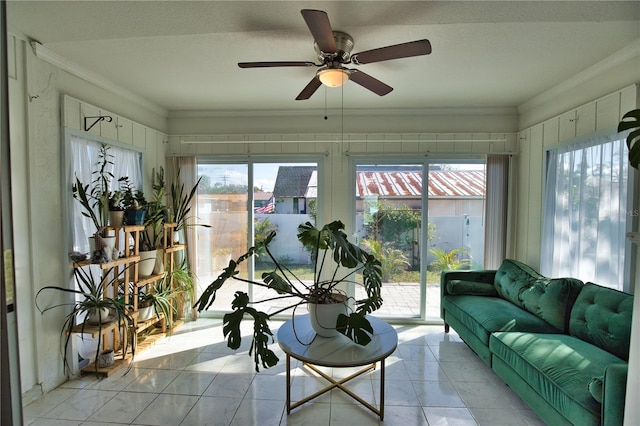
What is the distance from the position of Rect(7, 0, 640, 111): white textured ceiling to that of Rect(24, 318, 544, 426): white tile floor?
99.9 inches

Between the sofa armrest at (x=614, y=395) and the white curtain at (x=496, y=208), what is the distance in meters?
2.22

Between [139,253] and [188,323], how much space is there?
1181 mm

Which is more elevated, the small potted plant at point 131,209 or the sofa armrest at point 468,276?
the small potted plant at point 131,209

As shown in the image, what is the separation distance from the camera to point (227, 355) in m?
2.88

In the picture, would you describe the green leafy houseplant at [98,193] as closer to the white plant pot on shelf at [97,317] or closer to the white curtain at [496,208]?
the white plant pot on shelf at [97,317]

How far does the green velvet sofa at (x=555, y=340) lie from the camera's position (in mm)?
1537

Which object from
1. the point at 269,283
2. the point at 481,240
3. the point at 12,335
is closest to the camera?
the point at 12,335

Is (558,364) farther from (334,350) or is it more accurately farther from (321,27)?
(321,27)

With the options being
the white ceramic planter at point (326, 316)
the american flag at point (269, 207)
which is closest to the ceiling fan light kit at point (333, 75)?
the white ceramic planter at point (326, 316)

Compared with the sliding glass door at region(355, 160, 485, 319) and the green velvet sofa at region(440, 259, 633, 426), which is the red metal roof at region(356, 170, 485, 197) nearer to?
the sliding glass door at region(355, 160, 485, 319)

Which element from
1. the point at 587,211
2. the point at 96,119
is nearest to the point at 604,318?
the point at 587,211

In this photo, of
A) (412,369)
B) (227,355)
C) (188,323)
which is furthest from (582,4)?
(188,323)

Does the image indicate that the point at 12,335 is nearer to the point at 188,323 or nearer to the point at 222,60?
the point at 222,60

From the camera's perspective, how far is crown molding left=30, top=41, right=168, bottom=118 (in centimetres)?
217
